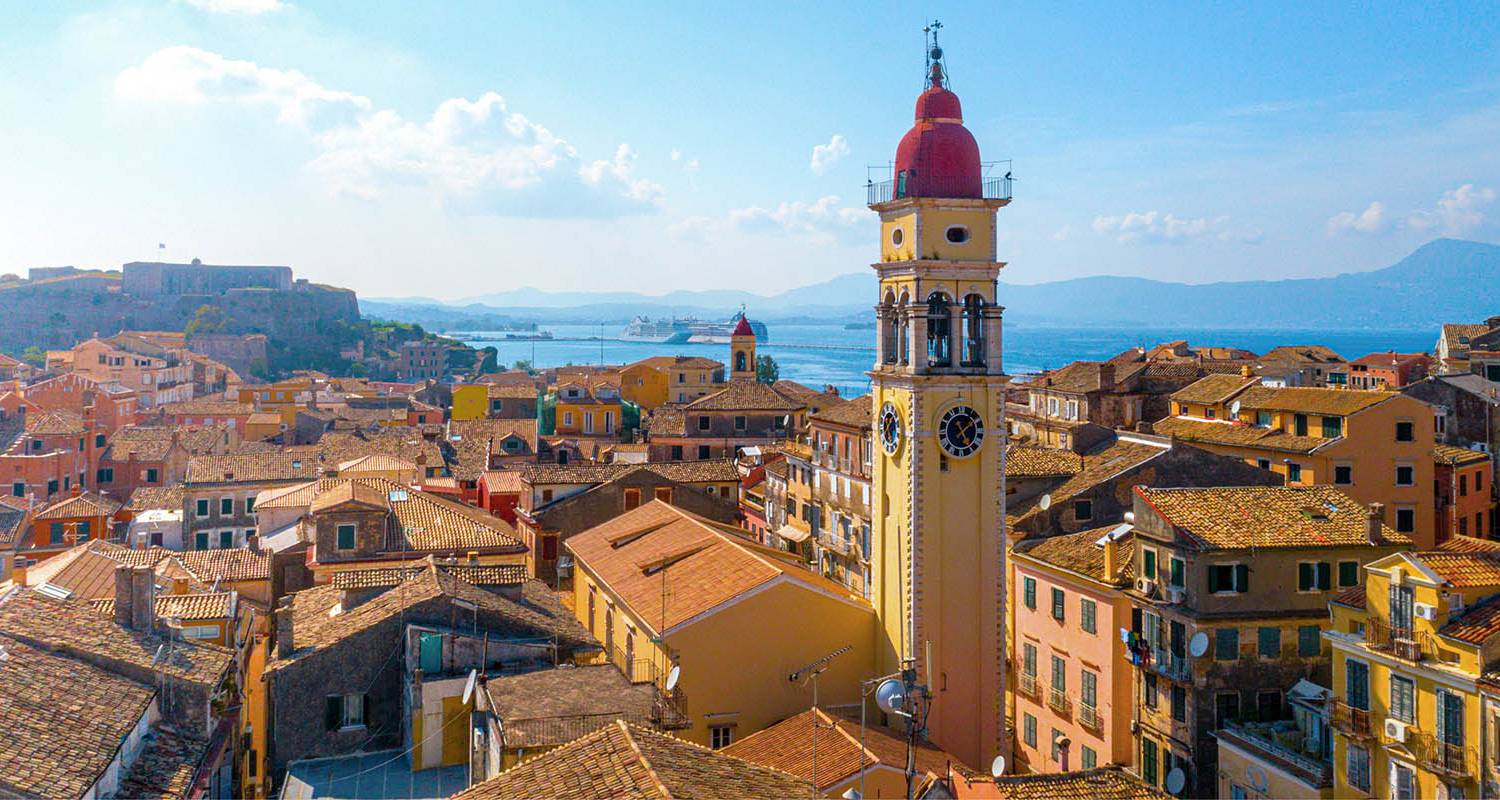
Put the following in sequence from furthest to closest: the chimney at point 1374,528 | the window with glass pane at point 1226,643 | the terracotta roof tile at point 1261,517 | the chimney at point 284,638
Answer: the chimney at point 1374,528 < the terracotta roof tile at point 1261,517 < the window with glass pane at point 1226,643 < the chimney at point 284,638

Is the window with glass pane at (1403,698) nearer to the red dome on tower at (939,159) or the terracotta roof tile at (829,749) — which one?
the terracotta roof tile at (829,749)

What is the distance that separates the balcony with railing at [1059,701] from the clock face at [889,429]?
270 inches

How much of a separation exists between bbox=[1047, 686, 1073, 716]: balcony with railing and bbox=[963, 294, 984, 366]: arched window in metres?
7.93

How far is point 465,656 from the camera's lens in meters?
24.0

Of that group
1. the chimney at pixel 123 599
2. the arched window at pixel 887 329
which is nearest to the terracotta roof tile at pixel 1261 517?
the arched window at pixel 887 329

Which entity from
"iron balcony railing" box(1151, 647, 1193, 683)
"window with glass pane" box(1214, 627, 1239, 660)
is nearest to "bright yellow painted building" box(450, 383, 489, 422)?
"iron balcony railing" box(1151, 647, 1193, 683)

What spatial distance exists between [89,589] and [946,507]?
19.3 metres

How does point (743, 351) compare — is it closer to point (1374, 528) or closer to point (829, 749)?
point (1374, 528)

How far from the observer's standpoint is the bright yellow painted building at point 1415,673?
18.8 metres

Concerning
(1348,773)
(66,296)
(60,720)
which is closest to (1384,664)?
(1348,773)

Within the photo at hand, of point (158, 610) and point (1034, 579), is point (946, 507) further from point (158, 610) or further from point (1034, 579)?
point (158, 610)

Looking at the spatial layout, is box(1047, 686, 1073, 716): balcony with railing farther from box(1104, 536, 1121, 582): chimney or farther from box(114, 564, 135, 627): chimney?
box(114, 564, 135, 627): chimney

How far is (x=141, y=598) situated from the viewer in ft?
74.2

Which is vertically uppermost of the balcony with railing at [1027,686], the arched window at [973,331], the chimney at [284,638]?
the arched window at [973,331]
